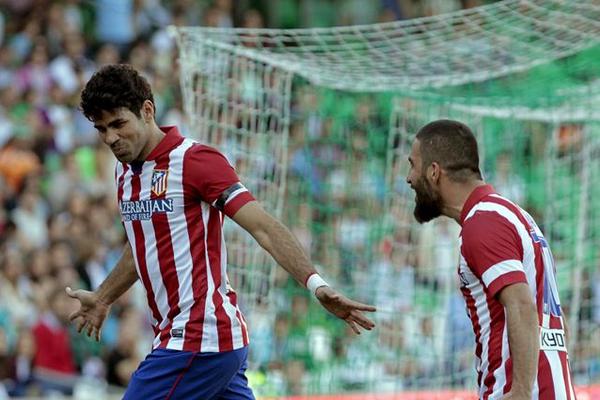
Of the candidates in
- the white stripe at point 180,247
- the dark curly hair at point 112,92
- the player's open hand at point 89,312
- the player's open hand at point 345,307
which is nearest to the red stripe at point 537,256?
the player's open hand at point 345,307

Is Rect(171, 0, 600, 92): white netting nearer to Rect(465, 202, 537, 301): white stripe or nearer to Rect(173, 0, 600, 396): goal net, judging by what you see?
Rect(173, 0, 600, 396): goal net

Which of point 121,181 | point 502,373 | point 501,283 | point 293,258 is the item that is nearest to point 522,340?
point 501,283

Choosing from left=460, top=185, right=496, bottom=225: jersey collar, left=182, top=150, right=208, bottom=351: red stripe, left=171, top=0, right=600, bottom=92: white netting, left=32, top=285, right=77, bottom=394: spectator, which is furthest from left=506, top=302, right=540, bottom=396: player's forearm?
left=32, top=285, right=77, bottom=394: spectator

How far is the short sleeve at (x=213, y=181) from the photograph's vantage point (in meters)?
5.18

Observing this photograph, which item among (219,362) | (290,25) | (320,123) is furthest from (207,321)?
(290,25)

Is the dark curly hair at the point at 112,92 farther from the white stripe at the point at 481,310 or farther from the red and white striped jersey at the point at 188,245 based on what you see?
the white stripe at the point at 481,310

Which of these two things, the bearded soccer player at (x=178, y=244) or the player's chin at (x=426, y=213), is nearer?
the player's chin at (x=426, y=213)

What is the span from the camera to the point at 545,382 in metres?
4.86

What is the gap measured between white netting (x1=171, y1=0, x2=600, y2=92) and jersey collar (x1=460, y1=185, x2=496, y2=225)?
11.5ft

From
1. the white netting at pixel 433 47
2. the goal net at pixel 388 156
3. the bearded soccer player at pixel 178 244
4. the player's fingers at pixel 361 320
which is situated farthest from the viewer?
the goal net at pixel 388 156

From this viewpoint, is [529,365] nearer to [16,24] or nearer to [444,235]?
[444,235]

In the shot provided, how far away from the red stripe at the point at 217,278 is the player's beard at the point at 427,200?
32.8 inches

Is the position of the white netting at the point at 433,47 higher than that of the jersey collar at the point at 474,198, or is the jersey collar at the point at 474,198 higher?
the white netting at the point at 433,47

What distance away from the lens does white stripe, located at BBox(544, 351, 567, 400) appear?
4.86 metres
